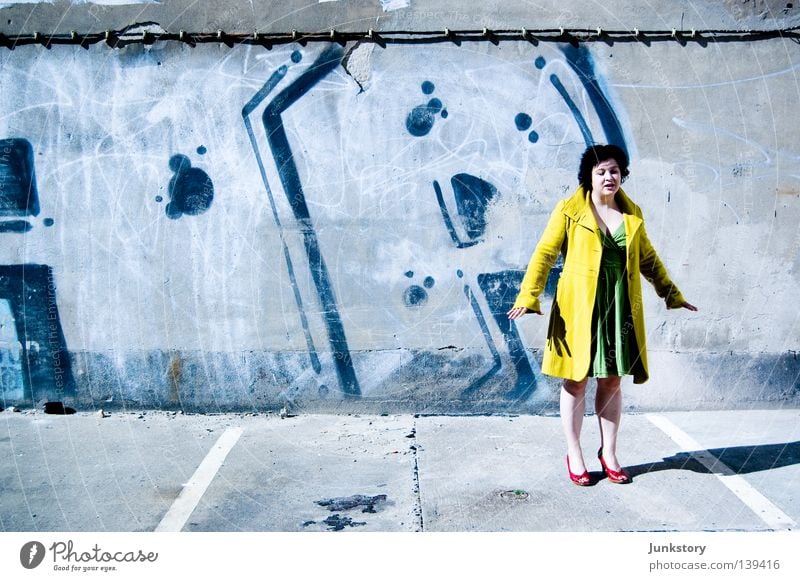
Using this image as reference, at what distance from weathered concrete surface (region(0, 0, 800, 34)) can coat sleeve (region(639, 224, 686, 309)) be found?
1.72 meters

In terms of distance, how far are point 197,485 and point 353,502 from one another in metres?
0.87

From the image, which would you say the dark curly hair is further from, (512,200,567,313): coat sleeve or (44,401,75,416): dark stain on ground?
(44,401,75,416): dark stain on ground

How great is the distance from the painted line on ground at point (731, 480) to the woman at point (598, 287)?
1.90ft

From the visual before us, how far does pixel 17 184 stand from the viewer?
549cm

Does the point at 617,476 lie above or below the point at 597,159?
below

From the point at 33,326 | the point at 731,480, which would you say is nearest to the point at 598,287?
the point at 731,480

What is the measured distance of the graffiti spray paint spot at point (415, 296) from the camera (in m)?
5.54

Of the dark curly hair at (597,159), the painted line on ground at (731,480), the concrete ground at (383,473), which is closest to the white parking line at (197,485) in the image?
the concrete ground at (383,473)

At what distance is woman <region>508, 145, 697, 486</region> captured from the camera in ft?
13.7

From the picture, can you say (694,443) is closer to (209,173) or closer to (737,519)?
(737,519)

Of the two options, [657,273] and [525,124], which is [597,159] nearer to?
[657,273]

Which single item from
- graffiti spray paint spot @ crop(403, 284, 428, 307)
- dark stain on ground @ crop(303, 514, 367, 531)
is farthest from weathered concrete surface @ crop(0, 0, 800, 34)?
dark stain on ground @ crop(303, 514, 367, 531)
